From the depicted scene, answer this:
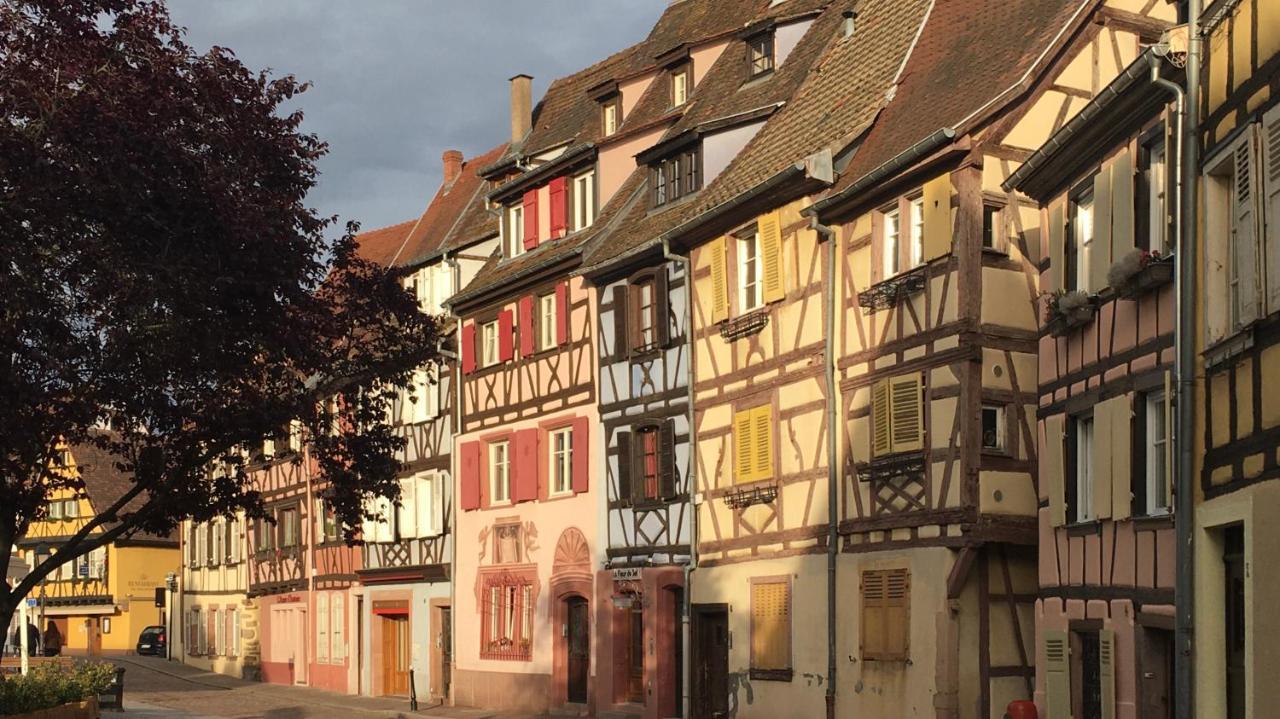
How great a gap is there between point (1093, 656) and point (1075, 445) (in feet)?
7.38

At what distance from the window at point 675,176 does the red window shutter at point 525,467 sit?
5.64 metres

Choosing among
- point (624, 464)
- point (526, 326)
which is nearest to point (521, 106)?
point (526, 326)

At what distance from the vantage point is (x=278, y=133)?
62.3ft

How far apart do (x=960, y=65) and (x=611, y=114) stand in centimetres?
1321

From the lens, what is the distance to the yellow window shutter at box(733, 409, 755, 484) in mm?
27781

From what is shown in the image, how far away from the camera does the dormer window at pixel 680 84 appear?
115 ft

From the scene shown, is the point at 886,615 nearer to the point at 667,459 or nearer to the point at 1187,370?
the point at 667,459

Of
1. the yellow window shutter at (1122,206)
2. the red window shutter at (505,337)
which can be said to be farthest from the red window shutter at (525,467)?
the yellow window shutter at (1122,206)

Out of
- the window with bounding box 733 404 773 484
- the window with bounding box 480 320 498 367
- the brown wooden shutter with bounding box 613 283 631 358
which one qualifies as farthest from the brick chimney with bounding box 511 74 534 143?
the window with bounding box 733 404 773 484

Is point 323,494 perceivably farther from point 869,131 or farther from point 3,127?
point 869,131

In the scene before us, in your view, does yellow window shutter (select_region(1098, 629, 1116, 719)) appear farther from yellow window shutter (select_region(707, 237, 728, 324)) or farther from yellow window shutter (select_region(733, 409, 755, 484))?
yellow window shutter (select_region(707, 237, 728, 324))

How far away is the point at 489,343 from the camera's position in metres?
38.2

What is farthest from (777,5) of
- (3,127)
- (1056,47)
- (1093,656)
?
(3,127)

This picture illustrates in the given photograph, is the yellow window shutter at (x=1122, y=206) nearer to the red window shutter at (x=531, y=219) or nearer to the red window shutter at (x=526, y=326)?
the red window shutter at (x=526, y=326)
